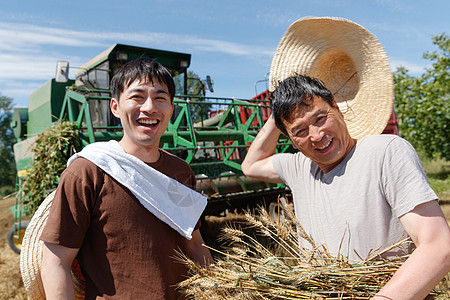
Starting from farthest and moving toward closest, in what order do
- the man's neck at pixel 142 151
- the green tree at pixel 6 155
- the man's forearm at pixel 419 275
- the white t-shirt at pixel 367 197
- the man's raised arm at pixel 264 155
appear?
1. the green tree at pixel 6 155
2. the man's raised arm at pixel 264 155
3. the man's neck at pixel 142 151
4. the white t-shirt at pixel 367 197
5. the man's forearm at pixel 419 275

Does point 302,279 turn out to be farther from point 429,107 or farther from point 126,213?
point 429,107

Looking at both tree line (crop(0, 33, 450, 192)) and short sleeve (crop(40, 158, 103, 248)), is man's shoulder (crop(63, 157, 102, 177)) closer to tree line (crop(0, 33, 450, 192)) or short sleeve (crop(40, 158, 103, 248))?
short sleeve (crop(40, 158, 103, 248))

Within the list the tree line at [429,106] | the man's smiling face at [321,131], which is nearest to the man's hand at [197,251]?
the man's smiling face at [321,131]

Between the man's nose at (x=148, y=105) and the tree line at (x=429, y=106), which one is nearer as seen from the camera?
the man's nose at (x=148, y=105)

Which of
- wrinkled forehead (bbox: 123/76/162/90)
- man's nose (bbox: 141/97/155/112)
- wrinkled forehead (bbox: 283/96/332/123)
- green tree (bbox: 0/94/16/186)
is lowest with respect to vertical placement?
green tree (bbox: 0/94/16/186)

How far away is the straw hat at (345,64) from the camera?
1867 mm

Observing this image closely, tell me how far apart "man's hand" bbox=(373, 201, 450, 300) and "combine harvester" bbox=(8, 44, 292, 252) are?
11.4ft

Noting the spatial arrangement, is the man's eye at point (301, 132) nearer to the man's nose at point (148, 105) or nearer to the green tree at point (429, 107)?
the man's nose at point (148, 105)

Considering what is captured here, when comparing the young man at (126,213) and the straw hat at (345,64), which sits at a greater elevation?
the straw hat at (345,64)

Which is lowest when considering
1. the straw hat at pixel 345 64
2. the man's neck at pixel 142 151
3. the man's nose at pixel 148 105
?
the man's neck at pixel 142 151

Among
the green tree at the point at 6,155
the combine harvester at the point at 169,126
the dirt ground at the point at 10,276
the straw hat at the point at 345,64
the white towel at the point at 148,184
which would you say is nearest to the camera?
the white towel at the point at 148,184

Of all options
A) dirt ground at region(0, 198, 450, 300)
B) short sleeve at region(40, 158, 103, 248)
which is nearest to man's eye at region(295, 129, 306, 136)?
short sleeve at region(40, 158, 103, 248)

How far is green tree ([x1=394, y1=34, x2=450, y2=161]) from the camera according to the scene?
38.3 feet

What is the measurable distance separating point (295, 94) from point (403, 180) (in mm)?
474
